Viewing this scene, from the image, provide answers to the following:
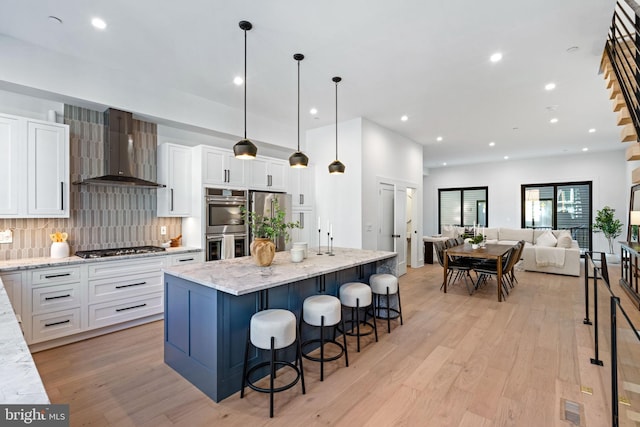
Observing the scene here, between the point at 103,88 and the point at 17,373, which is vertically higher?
the point at 103,88

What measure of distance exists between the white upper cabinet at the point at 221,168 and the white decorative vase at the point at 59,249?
1.73m

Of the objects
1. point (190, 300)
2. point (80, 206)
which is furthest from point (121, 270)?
point (190, 300)

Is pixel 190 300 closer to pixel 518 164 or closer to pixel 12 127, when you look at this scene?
pixel 12 127

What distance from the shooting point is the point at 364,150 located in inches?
220

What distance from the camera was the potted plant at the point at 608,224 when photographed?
8.02m

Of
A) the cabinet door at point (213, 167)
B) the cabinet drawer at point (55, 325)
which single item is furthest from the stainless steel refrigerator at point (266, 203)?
the cabinet drawer at point (55, 325)

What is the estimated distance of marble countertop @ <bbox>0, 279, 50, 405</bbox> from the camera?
913 millimetres

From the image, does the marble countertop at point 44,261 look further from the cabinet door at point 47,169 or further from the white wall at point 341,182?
the white wall at point 341,182

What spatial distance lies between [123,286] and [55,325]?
68 centimetres

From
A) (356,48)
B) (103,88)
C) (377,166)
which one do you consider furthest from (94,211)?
(377,166)

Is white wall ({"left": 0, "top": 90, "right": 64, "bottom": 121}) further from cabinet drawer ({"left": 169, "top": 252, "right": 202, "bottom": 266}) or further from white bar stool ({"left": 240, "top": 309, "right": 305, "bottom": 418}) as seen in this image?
white bar stool ({"left": 240, "top": 309, "right": 305, "bottom": 418})

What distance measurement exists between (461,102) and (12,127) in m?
5.71

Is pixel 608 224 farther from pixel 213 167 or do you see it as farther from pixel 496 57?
pixel 213 167

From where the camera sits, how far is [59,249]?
3469mm
